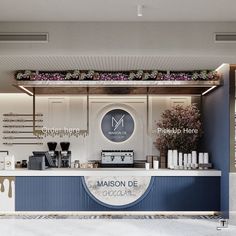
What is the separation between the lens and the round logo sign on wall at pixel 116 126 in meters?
8.55

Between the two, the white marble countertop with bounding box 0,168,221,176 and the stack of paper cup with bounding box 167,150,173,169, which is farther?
the stack of paper cup with bounding box 167,150,173,169

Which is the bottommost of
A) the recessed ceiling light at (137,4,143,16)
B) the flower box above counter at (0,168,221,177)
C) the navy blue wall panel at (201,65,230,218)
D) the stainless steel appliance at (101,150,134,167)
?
the flower box above counter at (0,168,221,177)

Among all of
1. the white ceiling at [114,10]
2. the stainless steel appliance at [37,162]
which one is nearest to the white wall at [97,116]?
the stainless steel appliance at [37,162]

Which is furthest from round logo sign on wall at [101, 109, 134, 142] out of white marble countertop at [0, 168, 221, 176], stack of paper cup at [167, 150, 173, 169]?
white marble countertop at [0, 168, 221, 176]

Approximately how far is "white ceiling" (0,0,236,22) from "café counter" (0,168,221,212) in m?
3.00

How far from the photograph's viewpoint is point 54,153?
8.24 meters

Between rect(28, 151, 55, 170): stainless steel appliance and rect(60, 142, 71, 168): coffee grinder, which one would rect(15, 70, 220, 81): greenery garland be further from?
rect(60, 142, 71, 168): coffee grinder

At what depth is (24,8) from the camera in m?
4.62

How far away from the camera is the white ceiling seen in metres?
4.42

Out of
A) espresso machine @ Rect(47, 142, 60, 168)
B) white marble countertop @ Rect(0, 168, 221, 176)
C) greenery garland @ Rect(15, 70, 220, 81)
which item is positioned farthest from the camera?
espresso machine @ Rect(47, 142, 60, 168)

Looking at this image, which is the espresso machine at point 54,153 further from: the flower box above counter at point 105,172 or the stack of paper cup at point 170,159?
the stack of paper cup at point 170,159

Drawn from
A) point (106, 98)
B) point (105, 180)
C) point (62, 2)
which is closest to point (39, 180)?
point (105, 180)

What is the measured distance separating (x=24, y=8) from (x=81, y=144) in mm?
4545

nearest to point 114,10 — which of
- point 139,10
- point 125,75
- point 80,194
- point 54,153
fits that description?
point 139,10
